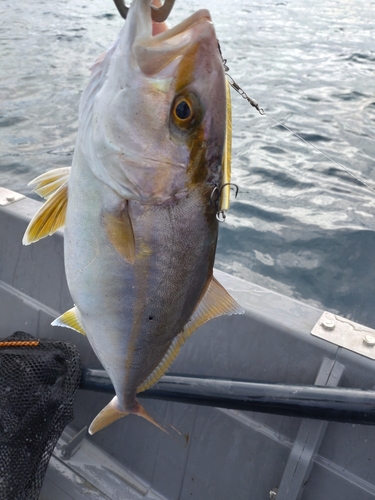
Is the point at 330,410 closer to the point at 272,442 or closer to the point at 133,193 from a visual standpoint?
the point at 272,442

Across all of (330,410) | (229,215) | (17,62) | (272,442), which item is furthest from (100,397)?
(17,62)

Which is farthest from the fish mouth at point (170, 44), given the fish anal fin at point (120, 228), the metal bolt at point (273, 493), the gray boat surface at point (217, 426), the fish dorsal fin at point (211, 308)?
the metal bolt at point (273, 493)

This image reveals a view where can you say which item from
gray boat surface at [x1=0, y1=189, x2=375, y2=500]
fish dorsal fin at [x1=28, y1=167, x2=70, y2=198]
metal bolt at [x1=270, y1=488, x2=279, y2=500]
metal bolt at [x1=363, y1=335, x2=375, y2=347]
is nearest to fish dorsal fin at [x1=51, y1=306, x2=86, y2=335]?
fish dorsal fin at [x1=28, y1=167, x2=70, y2=198]

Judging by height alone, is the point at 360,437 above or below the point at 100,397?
above

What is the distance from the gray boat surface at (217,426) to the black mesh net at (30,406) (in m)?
0.26

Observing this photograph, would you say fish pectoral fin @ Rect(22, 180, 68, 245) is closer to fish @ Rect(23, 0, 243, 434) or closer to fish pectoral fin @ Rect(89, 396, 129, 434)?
fish @ Rect(23, 0, 243, 434)

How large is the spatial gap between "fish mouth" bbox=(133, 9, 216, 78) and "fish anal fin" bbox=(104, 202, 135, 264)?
0.35 meters

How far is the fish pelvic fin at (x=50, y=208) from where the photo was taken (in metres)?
1.39

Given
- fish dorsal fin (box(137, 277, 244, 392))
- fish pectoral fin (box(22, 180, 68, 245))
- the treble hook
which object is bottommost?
fish dorsal fin (box(137, 277, 244, 392))

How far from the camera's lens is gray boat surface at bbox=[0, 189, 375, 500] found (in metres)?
2.25

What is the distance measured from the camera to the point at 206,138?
3.98ft

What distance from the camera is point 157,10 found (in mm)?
1108

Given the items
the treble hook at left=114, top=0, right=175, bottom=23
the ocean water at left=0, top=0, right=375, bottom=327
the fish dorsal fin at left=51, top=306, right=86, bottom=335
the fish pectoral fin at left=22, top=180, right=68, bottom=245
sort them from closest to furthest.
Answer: the treble hook at left=114, top=0, right=175, bottom=23 → the fish pectoral fin at left=22, top=180, right=68, bottom=245 → the fish dorsal fin at left=51, top=306, right=86, bottom=335 → the ocean water at left=0, top=0, right=375, bottom=327

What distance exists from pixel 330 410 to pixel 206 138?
53.8 inches
